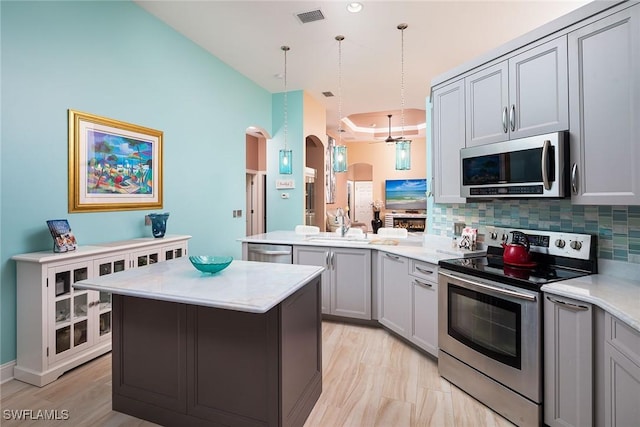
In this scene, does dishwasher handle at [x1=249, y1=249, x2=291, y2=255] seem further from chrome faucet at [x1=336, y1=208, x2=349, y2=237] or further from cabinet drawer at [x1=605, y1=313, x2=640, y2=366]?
cabinet drawer at [x1=605, y1=313, x2=640, y2=366]

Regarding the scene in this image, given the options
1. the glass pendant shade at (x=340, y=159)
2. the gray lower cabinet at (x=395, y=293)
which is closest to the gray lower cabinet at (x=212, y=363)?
the gray lower cabinet at (x=395, y=293)

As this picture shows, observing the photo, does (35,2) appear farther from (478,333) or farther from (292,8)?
(478,333)

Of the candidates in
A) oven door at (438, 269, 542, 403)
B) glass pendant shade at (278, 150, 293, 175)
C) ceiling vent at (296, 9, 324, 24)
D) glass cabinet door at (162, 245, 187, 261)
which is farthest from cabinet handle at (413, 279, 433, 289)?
ceiling vent at (296, 9, 324, 24)

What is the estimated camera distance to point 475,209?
2.96 meters

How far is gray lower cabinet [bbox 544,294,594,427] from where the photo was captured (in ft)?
5.16

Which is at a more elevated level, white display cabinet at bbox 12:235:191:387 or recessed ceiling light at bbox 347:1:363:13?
recessed ceiling light at bbox 347:1:363:13

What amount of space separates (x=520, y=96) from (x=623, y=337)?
5.12 feet

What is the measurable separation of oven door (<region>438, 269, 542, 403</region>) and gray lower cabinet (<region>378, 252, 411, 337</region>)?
17.4 inches

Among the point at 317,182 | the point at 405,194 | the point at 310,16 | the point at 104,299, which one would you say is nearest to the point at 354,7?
the point at 310,16

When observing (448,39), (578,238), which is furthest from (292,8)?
(578,238)

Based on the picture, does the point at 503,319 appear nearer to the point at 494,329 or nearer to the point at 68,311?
the point at 494,329

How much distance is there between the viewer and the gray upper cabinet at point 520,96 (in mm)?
1988

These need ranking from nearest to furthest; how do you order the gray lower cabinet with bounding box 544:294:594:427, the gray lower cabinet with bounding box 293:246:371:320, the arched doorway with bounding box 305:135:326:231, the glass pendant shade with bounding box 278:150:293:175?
the gray lower cabinet with bounding box 544:294:594:427 → the gray lower cabinet with bounding box 293:246:371:320 → the glass pendant shade with bounding box 278:150:293:175 → the arched doorway with bounding box 305:135:326:231

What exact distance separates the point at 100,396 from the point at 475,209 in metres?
3.27
